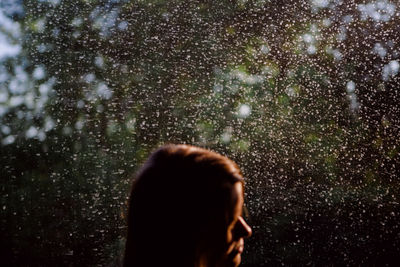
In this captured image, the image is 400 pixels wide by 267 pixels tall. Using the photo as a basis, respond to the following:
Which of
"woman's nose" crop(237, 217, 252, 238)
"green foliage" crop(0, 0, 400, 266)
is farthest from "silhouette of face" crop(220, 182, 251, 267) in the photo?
"green foliage" crop(0, 0, 400, 266)

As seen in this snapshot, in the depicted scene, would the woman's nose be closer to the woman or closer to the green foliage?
the woman

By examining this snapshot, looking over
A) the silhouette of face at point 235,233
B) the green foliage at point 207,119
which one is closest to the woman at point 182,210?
the silhouette of face at point 235,233

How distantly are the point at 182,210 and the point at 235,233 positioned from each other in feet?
0.59

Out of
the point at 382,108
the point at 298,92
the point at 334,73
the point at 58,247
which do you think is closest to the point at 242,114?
the point at 298,92

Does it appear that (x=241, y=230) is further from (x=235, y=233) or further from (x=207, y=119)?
(x=207, y=119)

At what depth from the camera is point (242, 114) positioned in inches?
174

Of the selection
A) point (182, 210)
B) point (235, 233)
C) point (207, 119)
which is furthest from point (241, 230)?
point (207, 119)

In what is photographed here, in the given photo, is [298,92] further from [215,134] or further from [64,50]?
[64,50]

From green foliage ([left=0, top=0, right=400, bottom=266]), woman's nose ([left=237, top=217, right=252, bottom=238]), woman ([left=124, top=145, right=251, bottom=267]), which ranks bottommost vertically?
green foliage ([left=0, top=0, right=400, bottom=266])

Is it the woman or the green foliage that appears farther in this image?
the green foliage

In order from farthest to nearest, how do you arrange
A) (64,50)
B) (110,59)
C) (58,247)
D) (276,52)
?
(276,52) → (110,59) → (64,50) → (58,247)

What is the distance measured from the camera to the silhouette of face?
0.79 meters

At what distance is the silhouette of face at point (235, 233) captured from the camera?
79 cm

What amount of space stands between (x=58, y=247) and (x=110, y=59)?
8.31 feet
